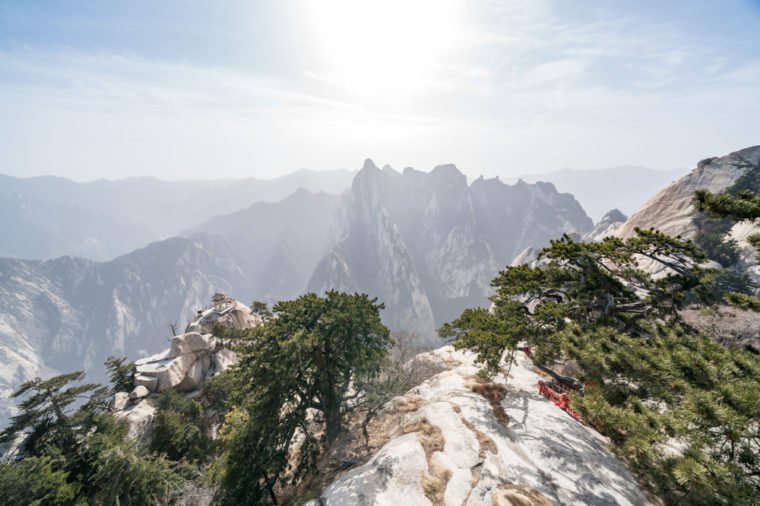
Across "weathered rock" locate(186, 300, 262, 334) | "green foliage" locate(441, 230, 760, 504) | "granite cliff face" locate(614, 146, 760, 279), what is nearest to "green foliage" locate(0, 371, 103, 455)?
"weathered rock" locate(186, 300, 262, 334)

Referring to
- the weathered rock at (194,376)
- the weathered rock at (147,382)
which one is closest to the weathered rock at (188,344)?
the weathered rock at (194,376)

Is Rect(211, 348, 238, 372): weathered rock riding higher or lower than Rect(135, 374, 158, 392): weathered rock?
lower

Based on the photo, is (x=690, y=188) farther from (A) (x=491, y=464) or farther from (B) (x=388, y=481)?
(B) (x=388, y=481)

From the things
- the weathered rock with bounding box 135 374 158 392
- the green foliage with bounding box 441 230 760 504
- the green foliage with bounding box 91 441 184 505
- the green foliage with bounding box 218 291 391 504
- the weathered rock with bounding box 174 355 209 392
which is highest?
the green foliage with bounding box 441 230 760 504

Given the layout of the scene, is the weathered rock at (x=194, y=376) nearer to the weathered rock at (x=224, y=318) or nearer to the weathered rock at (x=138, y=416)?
the weathered rock at (x=138, y=416)

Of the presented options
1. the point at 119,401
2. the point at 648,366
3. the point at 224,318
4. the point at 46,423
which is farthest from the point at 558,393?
the point at 224,318

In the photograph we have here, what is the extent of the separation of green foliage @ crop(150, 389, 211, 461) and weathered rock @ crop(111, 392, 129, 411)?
494 cm

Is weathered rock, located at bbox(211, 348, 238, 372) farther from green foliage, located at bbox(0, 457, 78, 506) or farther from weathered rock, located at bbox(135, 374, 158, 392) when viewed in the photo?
green foliage, located at bbox(0, 457, 78, 506)

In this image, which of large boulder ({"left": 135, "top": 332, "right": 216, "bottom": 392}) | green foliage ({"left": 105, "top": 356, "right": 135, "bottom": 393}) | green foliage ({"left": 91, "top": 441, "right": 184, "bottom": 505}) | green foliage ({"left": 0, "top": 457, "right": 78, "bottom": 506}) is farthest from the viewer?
green foliage ({"left": 105, "top": 356, "right": 135, "bottom": 393})

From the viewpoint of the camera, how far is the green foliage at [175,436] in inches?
997

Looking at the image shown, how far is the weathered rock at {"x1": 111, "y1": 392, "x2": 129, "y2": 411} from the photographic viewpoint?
29.3 metres

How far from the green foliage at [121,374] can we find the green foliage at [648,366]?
3626 cm

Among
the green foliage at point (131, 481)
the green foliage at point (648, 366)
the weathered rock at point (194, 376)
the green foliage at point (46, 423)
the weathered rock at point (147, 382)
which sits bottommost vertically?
the weathered rock at point (194, 376)

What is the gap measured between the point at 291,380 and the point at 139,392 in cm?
2734
